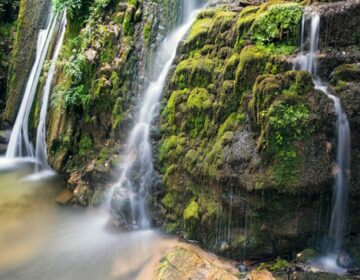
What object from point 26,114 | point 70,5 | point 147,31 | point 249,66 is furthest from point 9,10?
point 249,66

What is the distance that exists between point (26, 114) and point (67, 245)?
5849mm

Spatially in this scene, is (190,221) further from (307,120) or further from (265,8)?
(265,8)

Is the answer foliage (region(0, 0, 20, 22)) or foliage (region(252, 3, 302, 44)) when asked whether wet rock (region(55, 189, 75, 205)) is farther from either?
foliage (region(0, 0, 20, 22))

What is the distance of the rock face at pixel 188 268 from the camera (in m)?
5.18

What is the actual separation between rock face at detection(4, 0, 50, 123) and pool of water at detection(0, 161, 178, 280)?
430 centimetres

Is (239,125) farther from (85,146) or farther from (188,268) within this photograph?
(85,146)

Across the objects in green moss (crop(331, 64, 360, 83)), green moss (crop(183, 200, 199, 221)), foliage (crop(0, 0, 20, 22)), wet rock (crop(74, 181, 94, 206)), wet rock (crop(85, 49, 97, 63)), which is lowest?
wet rock (crop(74, 181, 94, 206))

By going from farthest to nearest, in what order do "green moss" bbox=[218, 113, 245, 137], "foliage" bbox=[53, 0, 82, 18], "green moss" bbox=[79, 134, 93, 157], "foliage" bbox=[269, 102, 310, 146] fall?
"foliage" bbox=[53, 0, 82, 18]
"green moss" bbox=[79, 134, 93, 157]
"green moss" bbox=[218, 113, 245, 137]
"foliage" bbox=[269, 102, 310, 146]

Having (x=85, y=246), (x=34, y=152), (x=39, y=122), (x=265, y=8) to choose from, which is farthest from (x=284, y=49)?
(x=34, y=152)

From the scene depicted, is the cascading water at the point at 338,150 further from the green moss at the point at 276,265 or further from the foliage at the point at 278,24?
the green moss at the point at 276,265

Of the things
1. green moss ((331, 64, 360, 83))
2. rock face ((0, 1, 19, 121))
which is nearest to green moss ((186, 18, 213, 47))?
green moss ((331, 64, 360, 83))

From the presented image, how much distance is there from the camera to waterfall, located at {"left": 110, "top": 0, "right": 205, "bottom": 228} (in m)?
6.92

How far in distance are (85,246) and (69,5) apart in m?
6.10

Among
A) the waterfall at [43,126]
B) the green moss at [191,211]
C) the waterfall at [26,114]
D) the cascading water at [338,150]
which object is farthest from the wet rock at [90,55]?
the cascading water at [338,150]
